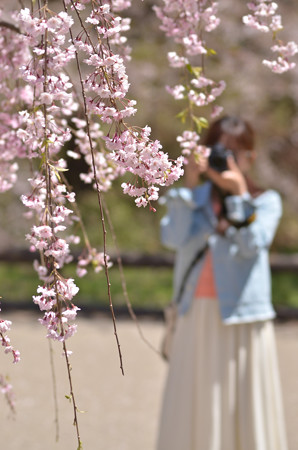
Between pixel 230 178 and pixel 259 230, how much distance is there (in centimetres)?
23

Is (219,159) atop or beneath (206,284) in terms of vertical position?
atop

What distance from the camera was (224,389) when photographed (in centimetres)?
283

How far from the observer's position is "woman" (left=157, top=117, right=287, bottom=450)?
9.22 ft

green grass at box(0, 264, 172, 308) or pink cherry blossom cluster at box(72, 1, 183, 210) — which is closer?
pink cherry blossom cluster at box(72, 1, 183, 210)

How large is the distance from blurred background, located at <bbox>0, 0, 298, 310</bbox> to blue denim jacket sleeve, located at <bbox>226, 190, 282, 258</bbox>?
17.9ft

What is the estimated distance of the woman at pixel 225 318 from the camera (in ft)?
9.22

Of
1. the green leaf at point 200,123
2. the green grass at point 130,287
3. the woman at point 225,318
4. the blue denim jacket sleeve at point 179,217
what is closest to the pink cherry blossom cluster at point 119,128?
the green leaf at point 200,123

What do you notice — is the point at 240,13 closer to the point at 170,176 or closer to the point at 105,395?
the point at 105,395

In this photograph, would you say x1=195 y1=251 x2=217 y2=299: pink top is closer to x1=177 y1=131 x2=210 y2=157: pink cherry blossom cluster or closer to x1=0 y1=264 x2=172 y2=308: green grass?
x1=177 y1=131 x2=210 y2=157: pink cherry blossom cluster

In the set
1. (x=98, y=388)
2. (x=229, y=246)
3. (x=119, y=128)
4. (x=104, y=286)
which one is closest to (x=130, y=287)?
(x=104, y=286)

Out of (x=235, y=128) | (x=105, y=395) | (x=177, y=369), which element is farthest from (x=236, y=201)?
(x=105, y=395)

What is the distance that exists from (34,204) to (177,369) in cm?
178

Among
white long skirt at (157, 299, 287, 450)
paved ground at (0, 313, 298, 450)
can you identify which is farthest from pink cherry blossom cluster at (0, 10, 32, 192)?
paved ground at (0, 313, 298, 450)

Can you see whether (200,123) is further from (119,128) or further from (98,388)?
(98,388)
